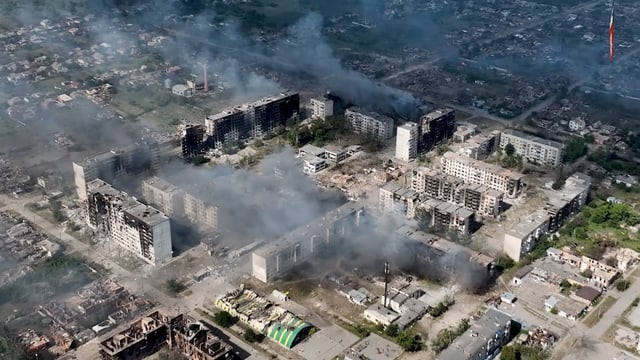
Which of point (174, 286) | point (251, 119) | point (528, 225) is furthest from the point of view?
point (251, 119)

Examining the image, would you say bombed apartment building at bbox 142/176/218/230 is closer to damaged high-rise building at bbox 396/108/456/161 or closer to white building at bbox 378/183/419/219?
white building at bbox 378/183/419/219

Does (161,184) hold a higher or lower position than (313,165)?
higher

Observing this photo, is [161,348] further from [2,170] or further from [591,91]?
[591,91]

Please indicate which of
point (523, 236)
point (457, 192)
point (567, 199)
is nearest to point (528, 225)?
point (523, 236)

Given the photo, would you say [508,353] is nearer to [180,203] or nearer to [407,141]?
[180,203]

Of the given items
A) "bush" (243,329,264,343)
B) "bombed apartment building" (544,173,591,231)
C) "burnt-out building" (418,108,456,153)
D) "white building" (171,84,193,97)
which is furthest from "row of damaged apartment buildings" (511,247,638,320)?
"white building" (171,84,193,97)

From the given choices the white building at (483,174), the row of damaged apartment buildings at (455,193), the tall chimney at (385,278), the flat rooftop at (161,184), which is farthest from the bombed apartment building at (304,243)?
the white building at (483,174)

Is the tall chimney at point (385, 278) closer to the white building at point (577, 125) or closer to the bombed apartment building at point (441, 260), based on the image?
the bombed apartment building at point (441, 260)
